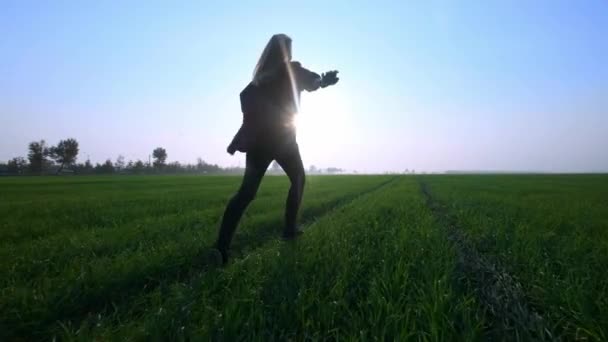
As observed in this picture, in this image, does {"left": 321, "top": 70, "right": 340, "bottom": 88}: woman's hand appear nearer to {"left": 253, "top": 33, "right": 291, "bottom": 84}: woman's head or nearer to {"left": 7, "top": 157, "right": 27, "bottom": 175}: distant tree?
{"left": 253, "top": 33, "right": 291, "bottom": 84}: woman's head

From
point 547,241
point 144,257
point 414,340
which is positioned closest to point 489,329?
point 414,340

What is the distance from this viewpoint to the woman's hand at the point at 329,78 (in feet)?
11.0

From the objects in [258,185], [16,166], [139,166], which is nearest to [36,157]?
[16,166]

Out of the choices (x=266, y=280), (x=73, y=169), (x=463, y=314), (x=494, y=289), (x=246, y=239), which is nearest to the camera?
(x=463, y=314)

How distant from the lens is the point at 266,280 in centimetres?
189

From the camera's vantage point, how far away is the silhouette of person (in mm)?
2610

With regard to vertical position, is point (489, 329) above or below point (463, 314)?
below

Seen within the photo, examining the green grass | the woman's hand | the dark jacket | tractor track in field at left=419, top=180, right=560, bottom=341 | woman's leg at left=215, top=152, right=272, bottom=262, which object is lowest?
tractor track in field at left=419, top=180, right=560, bottom=341

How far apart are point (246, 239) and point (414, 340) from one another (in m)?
2.60

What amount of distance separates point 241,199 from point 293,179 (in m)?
0.68

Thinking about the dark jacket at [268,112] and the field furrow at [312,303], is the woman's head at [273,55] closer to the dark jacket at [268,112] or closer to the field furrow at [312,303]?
the dark jacket at [268,112]

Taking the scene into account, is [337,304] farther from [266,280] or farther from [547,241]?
[547,241]

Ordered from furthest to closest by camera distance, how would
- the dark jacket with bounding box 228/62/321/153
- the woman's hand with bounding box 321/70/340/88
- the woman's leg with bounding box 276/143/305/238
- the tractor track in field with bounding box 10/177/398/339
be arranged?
the woman's hand with bounding box 321/70/340/88 → the woman's leg with bounding box 276/143/305/238 → the dark jacket with bounding box 228/62/321/153 → the tractor track in field with bounding box 10/177/398/339

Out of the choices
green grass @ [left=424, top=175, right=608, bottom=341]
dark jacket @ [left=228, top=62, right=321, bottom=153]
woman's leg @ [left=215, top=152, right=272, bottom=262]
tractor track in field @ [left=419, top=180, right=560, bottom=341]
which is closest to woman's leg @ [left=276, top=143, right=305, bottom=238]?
dark jacket @ [left=228, top=62, right=321, bottom=153]
